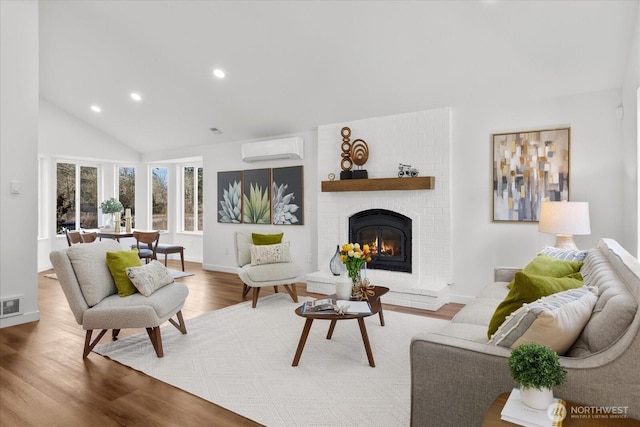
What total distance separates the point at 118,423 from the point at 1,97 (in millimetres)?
3508

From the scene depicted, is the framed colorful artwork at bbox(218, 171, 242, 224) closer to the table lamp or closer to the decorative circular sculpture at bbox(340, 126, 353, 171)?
the decorative circular sculpture at bbox(340, 126, 353, 171)

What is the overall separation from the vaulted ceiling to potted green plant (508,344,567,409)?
3.18 m

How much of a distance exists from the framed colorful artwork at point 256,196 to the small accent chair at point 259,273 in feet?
5.10

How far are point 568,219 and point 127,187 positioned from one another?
827 cm

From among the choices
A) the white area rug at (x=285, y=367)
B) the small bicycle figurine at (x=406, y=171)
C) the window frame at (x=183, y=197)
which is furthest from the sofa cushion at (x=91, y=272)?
the window frame at (x=183, y=197)

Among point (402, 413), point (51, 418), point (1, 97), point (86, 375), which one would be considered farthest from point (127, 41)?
point (402, 413)

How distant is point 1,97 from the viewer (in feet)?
12.5

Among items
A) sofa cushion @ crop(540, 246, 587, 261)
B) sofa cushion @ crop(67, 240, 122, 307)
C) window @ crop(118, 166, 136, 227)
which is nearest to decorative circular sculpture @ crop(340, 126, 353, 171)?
sofa cushion @ crop(540, 246, 587, 261)

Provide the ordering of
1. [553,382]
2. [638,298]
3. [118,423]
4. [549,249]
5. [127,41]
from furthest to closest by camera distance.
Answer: [127,41] → [549,249] → [118,423] → [638,298] → [553,382]

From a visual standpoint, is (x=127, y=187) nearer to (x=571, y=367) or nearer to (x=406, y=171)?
(x=406, y=171)

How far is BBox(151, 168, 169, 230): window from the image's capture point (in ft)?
28.3

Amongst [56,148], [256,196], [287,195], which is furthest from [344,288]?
[56,148]

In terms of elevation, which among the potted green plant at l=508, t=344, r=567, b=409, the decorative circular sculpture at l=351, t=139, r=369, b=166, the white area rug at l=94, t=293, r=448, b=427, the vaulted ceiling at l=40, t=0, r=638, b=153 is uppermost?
the vaulted ceiling at l=40, t=0, r=638, b=153

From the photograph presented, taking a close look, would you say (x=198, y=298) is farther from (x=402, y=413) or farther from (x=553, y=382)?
(x=553, y=382)
